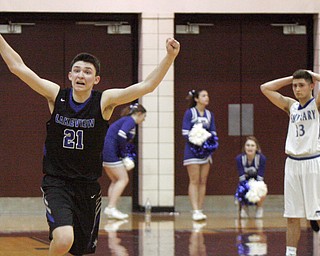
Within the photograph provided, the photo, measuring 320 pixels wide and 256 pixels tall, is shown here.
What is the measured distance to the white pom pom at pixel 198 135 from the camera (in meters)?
14.9

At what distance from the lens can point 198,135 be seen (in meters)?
14.9

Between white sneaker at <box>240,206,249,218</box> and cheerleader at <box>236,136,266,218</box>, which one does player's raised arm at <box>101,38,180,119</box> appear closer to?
cheerleader at <box>236,136,266,218</box>

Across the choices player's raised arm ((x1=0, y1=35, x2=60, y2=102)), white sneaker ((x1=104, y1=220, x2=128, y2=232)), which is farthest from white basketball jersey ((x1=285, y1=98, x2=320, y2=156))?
white sneaker ((x1=104, y1=220, x2=128, y2=232))

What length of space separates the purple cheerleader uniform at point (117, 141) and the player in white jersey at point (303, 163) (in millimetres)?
5393

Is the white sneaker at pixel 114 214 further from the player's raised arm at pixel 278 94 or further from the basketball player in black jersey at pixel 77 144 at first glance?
the basketball player in black jersey at pixel 77 144

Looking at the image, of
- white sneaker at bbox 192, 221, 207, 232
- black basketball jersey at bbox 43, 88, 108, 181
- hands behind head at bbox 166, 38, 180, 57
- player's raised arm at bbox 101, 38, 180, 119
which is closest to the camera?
hands behind head at bbox 166, 38, 180, 57

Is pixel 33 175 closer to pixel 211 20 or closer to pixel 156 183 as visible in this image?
pixel 156 183

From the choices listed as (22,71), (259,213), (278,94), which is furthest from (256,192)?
(22,71)

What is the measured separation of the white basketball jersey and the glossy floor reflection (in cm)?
145

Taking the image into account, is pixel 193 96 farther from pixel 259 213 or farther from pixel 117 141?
pixel 259 213

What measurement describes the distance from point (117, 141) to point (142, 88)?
7489 millimetres

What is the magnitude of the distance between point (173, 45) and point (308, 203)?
322 centimetres

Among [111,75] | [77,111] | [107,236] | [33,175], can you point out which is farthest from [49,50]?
[77,111]

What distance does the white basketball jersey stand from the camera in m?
9.34
